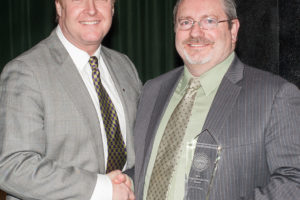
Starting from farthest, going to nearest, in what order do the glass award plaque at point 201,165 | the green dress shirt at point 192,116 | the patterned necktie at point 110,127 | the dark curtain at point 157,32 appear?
the dark curtain at point 157,32 → the patterned necktie at point 110,127 → the green dress shirt at point 192,116 → the glass award plaque at point 201,165

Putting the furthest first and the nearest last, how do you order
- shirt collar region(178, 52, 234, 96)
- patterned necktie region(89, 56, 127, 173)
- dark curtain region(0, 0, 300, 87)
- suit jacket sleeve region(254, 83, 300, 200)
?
dark curtain region(0, 0, 300, 87)
patterned necktie region(89, 56, 127, 173)
shirt collar region(178, 52, 234, 96)
suit jacket sleeve region(254, 83, 300, 200)

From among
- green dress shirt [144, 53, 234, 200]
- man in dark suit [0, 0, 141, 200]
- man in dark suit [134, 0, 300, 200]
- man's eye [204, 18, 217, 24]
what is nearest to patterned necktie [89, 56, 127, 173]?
man in dark suit [0, 0, 141, 200]

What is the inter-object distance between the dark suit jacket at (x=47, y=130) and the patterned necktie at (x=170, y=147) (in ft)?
1.08

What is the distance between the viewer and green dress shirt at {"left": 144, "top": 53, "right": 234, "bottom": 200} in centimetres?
196

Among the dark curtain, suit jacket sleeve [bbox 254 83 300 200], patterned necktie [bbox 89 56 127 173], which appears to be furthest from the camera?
the dark curtain

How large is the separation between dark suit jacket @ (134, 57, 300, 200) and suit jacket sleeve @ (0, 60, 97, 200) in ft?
2.40

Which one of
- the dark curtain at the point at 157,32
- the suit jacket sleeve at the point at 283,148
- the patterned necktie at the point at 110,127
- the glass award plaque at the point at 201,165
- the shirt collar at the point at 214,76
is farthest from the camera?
the dark curtain at the point at 157,32

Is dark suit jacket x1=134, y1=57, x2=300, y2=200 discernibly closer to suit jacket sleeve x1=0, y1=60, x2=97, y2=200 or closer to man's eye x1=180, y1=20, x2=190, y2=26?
man's eye x1=180, y1=20, x2=190, y2=26

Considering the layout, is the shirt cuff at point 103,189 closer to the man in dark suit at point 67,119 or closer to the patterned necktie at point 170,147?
the man in dark suit at point 67,119

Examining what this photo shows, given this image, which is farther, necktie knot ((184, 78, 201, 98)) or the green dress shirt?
necktie knot ((184, 78, 201, 98))

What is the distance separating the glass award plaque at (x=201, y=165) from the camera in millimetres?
1840

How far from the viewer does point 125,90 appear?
2488 millimetres

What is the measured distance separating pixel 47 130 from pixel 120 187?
51 cm

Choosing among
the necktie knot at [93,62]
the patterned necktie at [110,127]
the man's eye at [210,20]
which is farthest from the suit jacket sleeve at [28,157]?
the man's eye at [210,20]
